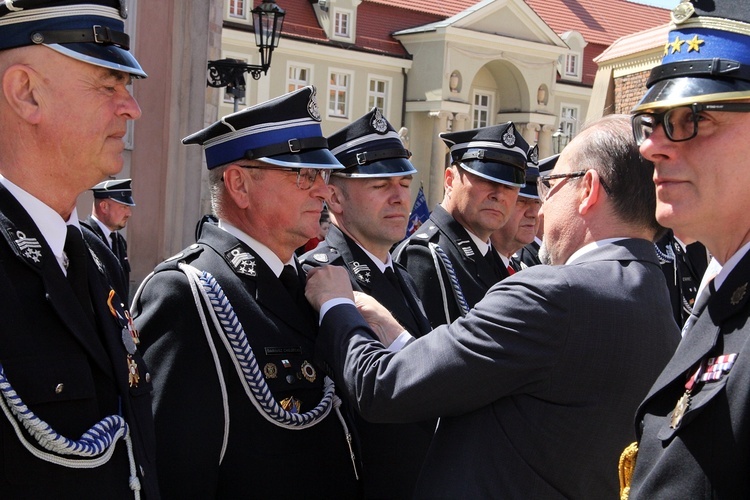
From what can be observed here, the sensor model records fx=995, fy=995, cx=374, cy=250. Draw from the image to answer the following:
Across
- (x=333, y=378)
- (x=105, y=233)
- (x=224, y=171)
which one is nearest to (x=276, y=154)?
(x=224, y=171)

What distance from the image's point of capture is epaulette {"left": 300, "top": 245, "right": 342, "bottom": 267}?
4.08 meters

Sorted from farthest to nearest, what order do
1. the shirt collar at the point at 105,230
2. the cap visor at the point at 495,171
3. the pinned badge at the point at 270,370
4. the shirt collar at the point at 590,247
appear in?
the shirt collar at the point at 105,230 → the cap visor at the point at 495,171 → the pinned badge at the point at 270,370 → the shirt collar at the point at 590,247

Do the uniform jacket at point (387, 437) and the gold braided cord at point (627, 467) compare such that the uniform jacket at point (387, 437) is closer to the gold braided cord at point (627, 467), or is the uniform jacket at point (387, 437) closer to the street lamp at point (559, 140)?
the gold braided cord at point (627, 467)

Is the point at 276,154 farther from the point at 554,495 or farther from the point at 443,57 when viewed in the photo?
the point at 443,57

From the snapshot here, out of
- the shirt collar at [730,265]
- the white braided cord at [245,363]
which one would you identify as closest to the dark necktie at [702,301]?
the shirt collar at [730,265]

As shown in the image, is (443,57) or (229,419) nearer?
(229,419)

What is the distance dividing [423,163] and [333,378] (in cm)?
3594

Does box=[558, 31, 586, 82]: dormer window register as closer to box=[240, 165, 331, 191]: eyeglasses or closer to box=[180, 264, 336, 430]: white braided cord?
box=[240, 165, 331, 191]: eyeglasses

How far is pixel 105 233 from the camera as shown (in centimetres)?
1001

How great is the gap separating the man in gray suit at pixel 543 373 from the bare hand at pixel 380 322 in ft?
1.23

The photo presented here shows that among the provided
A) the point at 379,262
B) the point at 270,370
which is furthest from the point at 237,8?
the point at 270,370

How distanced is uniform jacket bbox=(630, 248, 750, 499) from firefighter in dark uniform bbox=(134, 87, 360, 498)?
127 cm

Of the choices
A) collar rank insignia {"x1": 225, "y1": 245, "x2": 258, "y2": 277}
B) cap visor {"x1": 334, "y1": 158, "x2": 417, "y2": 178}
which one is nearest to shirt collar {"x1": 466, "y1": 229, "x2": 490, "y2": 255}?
cap visor {"x1": 334, "y1": 158, "x2": 417, "y2": 178}

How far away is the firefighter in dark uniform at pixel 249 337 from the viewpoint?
3.12 m
